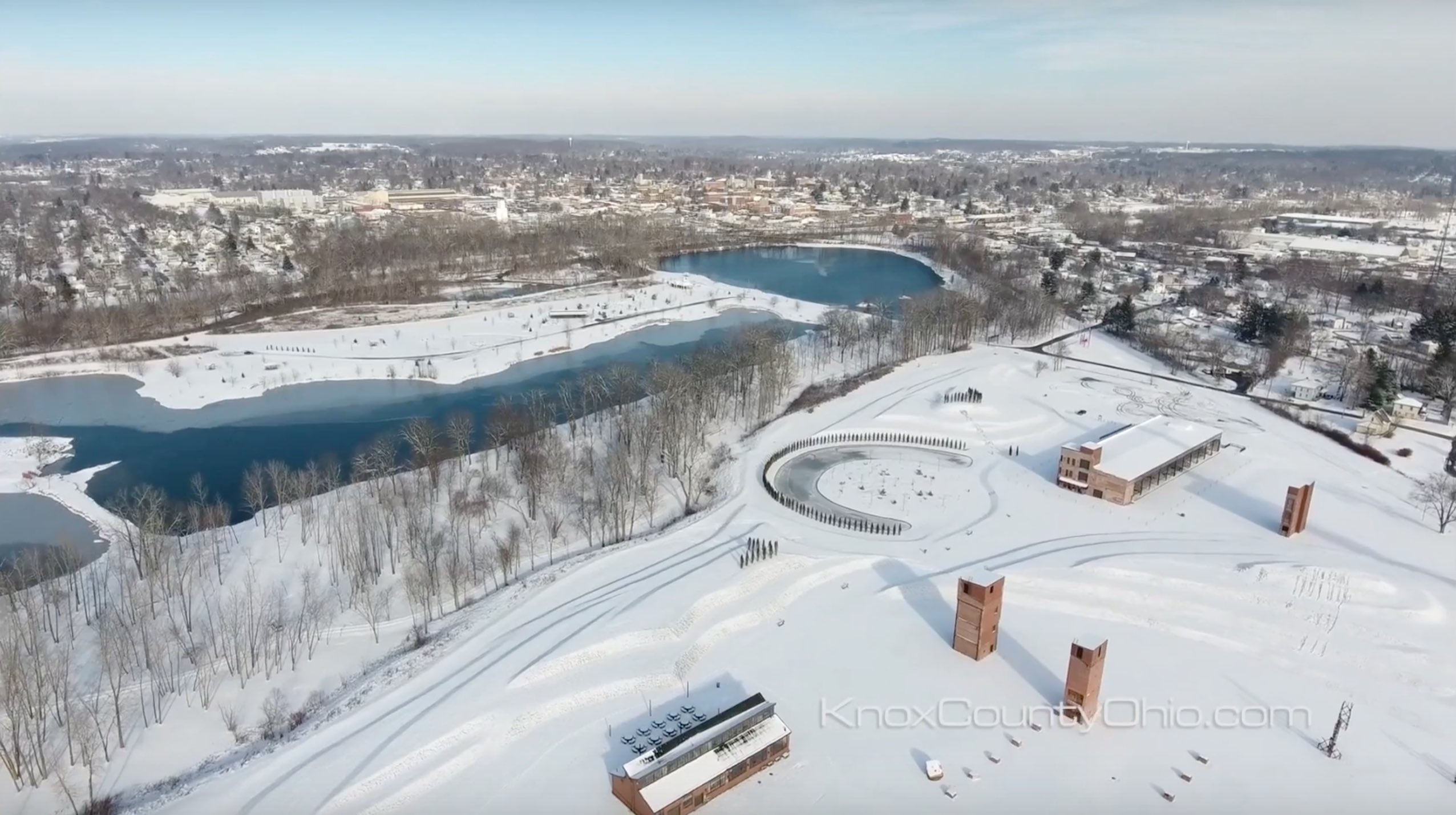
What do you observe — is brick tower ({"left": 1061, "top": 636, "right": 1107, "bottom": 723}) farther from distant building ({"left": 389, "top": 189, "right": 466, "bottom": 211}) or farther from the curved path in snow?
distant building ({"left": 389, "top": 189, "right": 466, "bottom": 211})

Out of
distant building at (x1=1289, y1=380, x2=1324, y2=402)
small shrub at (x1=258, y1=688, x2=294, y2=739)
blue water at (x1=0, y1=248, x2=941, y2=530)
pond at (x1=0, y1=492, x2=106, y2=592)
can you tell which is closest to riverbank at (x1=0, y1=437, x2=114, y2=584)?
pond at (x1=0, y1=492, x2=106, y2=592)

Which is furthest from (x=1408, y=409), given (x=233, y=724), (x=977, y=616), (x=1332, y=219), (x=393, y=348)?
(x=1332, y=219)

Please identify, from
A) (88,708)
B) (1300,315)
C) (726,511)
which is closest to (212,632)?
(88,708)

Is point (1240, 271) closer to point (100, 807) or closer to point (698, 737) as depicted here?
point (698, 737)

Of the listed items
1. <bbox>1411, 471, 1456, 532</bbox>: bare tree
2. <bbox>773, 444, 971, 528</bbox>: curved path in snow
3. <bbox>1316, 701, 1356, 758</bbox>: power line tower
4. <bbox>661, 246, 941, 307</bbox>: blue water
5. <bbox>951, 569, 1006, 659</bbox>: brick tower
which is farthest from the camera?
<bbox>661, 246, 941, 307</bbox>: blue water

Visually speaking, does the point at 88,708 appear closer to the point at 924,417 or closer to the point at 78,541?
the point at 78,541
